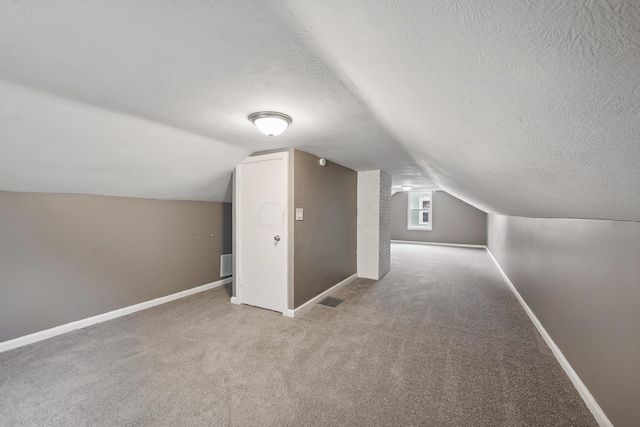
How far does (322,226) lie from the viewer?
372cm

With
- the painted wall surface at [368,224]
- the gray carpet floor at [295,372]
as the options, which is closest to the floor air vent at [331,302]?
the gray carpet floor at [295,372]

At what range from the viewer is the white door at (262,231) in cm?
316

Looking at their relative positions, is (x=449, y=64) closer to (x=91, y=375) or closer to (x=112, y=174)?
(x=91, y=375)

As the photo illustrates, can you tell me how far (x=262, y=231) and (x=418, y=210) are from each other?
7.81 m

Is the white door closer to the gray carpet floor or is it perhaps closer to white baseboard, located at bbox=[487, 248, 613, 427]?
the gray carpet floor

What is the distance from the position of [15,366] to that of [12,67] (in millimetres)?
2226

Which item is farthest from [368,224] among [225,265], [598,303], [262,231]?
[598,303]

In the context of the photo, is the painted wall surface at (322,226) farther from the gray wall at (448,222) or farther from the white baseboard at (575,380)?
the gray wall at (448,222)

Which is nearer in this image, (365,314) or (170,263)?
(365,314)

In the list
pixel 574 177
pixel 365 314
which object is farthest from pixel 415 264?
pixel 574 177

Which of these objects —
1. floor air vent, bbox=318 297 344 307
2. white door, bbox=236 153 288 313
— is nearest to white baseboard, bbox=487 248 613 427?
floor air vent, bbox=318 297 344 307

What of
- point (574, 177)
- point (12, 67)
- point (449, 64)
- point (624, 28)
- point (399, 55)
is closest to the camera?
point (624, 28)

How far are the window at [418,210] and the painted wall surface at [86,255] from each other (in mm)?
7810

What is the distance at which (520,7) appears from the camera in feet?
1.63
